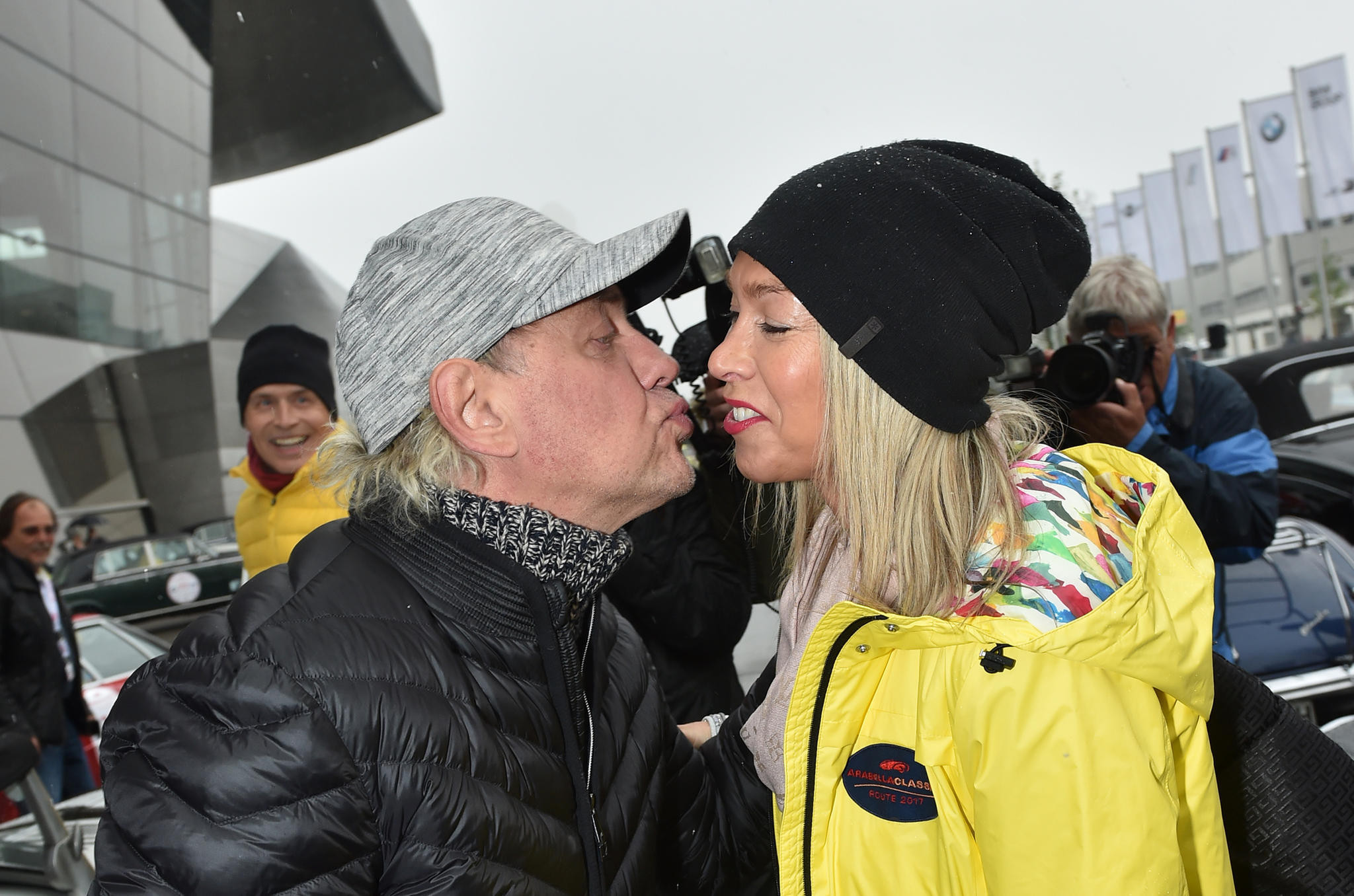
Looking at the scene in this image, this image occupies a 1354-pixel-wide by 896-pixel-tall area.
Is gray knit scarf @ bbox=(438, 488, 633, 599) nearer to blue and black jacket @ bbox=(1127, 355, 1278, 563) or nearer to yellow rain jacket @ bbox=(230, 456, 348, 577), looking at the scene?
yellow rain jacket @ bbox=(230, 456, 348, 577)

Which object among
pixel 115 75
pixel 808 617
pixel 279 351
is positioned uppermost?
pixel 115 75

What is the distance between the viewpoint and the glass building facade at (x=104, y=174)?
307cm

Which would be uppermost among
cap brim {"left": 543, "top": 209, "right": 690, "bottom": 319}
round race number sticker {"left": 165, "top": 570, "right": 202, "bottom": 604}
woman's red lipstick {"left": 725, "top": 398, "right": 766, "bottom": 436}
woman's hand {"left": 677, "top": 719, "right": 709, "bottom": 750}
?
cap brim {"left": 543, "top": 209, "right": 690, "bottom": 319}

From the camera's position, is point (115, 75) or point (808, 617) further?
point (115, 75)

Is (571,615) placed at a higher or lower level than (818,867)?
higher

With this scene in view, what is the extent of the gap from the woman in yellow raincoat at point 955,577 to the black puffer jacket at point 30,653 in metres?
3.19

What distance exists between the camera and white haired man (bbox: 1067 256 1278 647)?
2.35m

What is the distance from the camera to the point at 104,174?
3336mm

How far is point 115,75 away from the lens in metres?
3.27

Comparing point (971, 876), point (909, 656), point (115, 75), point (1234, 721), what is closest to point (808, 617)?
point (909, 656)

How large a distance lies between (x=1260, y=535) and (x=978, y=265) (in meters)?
1.90

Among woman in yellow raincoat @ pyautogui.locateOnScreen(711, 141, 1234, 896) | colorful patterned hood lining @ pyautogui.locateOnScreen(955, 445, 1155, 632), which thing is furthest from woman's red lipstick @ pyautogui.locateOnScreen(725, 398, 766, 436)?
colorful patterned hood lining @ pyautogui.locateOnScreen(955, 445, 1155, 632)

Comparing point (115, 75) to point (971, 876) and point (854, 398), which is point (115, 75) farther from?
point (971, 876)

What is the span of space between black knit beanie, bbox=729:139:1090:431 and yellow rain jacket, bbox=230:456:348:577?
158 centimetres
